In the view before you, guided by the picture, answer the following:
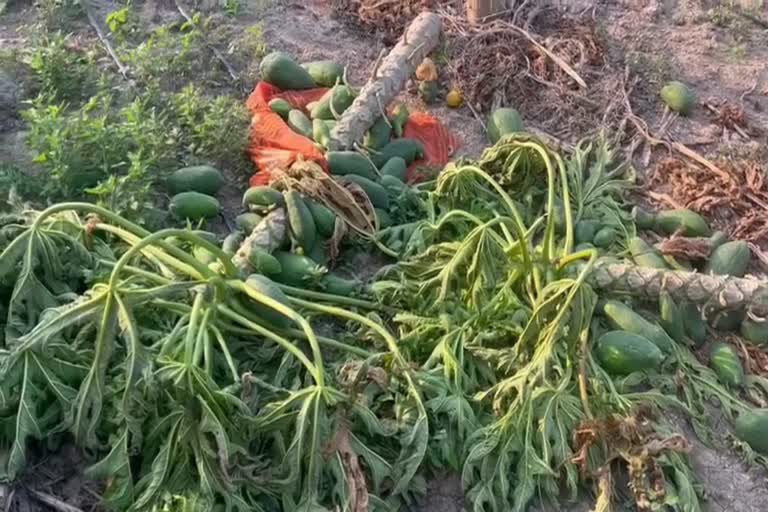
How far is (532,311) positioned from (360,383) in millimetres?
984

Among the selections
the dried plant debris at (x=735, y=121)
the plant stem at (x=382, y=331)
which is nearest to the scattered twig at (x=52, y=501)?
the plant stem at (x=382, y=331)

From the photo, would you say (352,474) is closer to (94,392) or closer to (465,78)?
(94,392)

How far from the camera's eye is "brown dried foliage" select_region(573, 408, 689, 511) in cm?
352

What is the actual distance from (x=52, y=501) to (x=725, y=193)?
3854 millimetres

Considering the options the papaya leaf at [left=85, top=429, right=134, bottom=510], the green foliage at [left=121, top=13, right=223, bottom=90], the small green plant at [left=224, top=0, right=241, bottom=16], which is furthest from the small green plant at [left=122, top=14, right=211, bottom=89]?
the papaya leaf at [left=85, top=429, right=134, bottom=510]

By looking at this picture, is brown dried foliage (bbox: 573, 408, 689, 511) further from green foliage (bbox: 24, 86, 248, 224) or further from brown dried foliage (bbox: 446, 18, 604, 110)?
brown dried foliage (bbox: 446, 18, 604, 110)

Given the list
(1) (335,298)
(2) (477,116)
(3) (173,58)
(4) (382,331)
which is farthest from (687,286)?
(3) (173,58)

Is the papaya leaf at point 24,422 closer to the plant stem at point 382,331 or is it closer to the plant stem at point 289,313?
the plant stem at point 289,313

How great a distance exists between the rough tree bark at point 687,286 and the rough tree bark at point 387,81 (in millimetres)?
1606

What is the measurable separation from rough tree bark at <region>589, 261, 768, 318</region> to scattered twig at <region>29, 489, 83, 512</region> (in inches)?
98.1

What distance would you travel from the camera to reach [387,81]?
546 cm

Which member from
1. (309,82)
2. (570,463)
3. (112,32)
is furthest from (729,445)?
(112,32)

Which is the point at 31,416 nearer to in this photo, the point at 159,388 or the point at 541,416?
the point at 159,388

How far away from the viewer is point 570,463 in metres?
3.61
